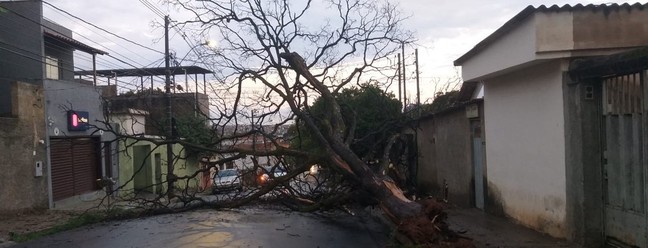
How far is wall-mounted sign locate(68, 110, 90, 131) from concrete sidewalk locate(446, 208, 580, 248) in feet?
50.2

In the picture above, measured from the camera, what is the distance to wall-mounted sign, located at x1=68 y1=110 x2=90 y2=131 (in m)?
22.0

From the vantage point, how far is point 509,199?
11.7m

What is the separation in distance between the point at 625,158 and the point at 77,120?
20038 millimetres

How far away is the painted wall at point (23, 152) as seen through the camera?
17.6 metres

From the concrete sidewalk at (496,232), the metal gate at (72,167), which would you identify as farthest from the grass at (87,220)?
the concrete sidewalk at (496,232)

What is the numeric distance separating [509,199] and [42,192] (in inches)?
600

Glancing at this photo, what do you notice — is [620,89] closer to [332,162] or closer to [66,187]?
[332,162]

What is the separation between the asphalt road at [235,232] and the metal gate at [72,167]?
316 inches

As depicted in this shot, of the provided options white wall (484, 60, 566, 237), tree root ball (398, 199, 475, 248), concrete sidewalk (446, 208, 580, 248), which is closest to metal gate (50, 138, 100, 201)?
concrete sidewalk (446, 208, 580, 248)

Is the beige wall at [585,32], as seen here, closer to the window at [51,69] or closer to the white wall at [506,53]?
the white wall at [506,53]

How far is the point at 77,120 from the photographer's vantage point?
887 inches

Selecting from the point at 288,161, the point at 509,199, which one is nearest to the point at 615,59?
the point at 509,199

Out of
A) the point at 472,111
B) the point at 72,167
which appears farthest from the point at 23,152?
the point at 472,111

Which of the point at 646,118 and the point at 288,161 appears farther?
the point at 288,161
